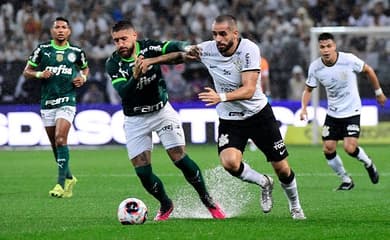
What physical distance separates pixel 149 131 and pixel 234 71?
49.4 inches

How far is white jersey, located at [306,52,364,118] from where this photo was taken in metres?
15.9

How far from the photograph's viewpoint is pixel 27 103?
85.8 ft

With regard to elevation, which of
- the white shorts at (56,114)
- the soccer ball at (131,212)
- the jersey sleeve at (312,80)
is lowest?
the white shorts at (56,114)

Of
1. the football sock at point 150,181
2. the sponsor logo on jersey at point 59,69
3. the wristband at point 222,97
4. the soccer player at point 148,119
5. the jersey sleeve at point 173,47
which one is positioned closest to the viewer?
the wristband at point 222,97

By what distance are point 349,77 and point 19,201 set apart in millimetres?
5280

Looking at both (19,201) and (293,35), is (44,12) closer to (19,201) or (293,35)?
(293,35)

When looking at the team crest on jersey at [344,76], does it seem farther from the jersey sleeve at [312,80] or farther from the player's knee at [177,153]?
the player's knee at [177,153]

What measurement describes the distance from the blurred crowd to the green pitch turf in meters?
4.44

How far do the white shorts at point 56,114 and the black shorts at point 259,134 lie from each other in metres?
4.62


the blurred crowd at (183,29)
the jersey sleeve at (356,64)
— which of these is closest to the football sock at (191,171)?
the jersey sleeve at (356,64)

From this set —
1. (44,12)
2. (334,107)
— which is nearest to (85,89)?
(44,12)

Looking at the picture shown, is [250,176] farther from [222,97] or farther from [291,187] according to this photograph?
[222,97]

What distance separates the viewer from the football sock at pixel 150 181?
1164 cm

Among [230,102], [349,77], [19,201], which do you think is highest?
[230,102]
